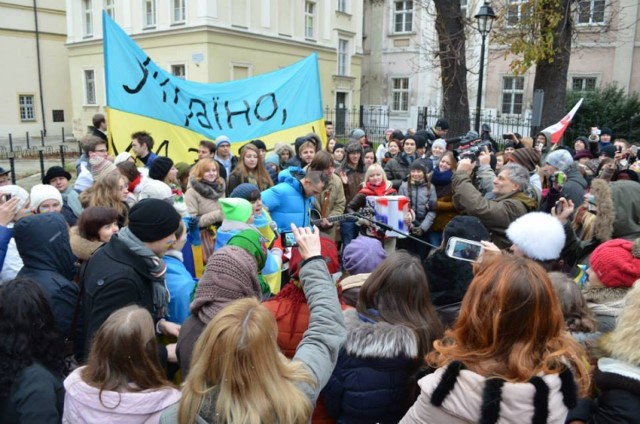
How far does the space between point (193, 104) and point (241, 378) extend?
720cm

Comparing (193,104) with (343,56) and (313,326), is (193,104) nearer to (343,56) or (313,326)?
(313,326)

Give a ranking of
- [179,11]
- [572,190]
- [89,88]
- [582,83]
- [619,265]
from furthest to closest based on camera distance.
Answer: [89,88] → [582,83] → [179,11] → [572,190] → [619,265]

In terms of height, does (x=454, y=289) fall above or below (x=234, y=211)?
below

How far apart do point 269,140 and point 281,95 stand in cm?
88

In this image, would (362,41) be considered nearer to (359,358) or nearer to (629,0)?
(629,0)

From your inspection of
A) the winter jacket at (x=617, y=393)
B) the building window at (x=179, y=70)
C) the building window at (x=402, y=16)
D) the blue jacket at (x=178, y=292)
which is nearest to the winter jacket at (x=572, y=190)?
the winter jacket at (x=617, y=393)

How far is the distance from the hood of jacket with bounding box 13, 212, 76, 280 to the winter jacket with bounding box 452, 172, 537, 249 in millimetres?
3286

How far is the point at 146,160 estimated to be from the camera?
6848 mm

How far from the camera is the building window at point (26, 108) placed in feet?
98.4

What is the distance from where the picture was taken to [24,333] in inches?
87.7

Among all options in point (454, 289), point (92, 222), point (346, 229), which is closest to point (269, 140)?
point (346, 229)

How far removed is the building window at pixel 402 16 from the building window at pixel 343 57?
3270 millimetres

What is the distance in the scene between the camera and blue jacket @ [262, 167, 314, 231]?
205 inches

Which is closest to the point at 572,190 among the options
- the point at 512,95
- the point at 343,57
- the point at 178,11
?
the point at 178,11
